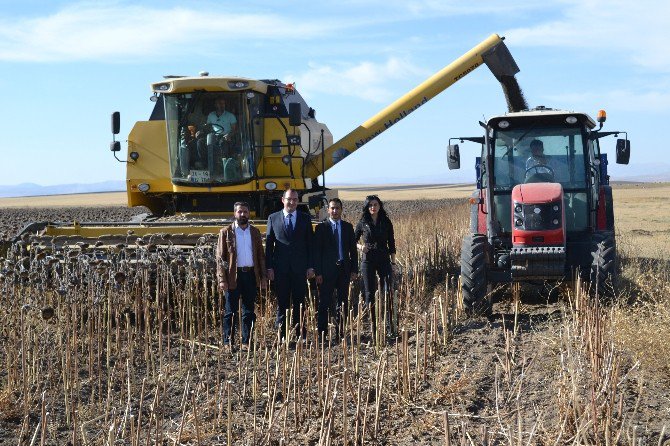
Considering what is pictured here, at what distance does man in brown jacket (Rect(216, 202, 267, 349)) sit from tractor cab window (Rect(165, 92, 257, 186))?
3.22 meters

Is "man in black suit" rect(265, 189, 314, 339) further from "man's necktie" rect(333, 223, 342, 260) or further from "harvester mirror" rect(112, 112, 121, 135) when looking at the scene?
"harvester mirror" rect(112, 112, 121, 135)

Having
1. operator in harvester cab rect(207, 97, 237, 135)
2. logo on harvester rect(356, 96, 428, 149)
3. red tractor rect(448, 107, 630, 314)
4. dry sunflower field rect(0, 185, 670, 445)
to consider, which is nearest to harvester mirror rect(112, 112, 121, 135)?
operator in harvester cab rect(207, 97, 237, 135)

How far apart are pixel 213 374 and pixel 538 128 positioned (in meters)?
4.69

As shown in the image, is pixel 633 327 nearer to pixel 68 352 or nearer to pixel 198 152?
pixel 68 352

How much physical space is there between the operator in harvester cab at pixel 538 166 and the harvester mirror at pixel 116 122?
5.17 m

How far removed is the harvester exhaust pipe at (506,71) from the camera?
1274 centimetres

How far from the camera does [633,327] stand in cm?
662

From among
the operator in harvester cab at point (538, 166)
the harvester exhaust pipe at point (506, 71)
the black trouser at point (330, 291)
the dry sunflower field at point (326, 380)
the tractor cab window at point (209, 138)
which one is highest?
the harvester exhaust pipe at point (506, 71)

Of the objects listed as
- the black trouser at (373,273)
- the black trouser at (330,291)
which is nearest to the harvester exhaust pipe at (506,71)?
the black trouser at (373,273)

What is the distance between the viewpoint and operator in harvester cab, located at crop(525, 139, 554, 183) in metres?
9.35

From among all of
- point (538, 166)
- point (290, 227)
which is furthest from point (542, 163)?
point (290, 227)

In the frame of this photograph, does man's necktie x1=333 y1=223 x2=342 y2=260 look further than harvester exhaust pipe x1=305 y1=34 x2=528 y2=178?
No

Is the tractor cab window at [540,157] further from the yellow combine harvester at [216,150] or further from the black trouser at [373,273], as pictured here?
the yellow combine harvester at [216,150]

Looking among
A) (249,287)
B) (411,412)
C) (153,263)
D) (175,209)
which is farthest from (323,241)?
(175,209)
